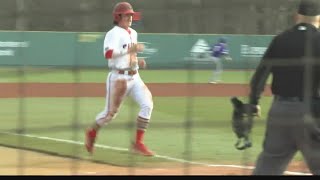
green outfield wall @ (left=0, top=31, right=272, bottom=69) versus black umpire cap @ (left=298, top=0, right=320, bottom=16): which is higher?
black umpire cap @ (left=298, top=0, right=320, bottom=16)

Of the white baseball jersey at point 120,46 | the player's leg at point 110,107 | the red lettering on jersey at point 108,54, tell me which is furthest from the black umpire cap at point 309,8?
the player's leg at point 110,107

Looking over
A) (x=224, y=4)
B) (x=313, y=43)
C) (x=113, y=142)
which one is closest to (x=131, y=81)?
(x=113, y=142)

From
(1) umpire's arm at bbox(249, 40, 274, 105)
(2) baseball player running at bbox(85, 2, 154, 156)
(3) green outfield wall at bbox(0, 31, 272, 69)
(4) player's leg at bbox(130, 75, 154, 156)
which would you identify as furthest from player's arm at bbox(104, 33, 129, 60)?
(1) umpire's arm at bbox(249, 40, 274, 105)

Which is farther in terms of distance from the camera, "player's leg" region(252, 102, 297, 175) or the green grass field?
the green grass field

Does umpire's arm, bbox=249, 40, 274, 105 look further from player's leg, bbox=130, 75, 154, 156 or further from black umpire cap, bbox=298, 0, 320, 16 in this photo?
player's leg, bbox=130, 75, 154, 156

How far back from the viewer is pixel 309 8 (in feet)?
9.11

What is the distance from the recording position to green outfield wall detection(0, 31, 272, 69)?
2430 millimetres

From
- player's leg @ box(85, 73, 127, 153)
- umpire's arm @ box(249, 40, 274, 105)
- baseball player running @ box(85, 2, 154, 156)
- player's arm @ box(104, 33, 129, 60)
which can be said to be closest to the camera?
umpire's arm @ box(249, 40, 274, 105)

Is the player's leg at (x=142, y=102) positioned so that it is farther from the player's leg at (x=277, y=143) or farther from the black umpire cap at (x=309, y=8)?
the black umpire cap at (x=309, y=8)

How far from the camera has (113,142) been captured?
585 centimetres

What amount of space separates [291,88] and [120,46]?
1967 mm

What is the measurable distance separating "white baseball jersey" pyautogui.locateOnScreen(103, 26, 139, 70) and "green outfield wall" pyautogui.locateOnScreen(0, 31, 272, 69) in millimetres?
82

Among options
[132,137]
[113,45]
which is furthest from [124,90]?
[113,45]

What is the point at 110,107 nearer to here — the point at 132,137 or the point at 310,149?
the point at 132,137
